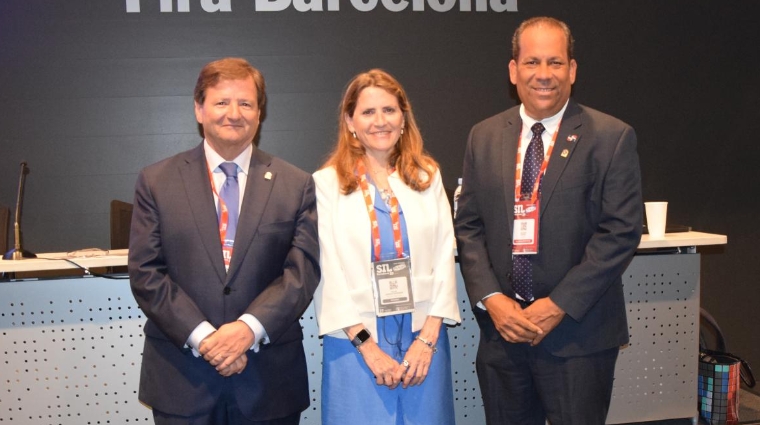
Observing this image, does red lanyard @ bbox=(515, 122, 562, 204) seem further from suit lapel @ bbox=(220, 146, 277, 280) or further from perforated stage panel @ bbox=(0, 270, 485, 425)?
perforated stage panel @ bbox=(0, 270, 485, 425)

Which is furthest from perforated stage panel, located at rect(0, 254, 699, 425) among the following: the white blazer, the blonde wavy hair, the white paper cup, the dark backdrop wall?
the dark backdrop wall

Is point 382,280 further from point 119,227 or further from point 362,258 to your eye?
point 119,227

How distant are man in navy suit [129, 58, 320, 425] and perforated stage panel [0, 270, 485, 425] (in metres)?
0.98

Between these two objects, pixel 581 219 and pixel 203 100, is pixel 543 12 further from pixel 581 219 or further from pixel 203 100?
pixel 203 100

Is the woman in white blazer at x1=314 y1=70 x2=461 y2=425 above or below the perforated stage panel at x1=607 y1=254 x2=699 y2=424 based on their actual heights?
above

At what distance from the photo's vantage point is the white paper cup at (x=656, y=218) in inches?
139

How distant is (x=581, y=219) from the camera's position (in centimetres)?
247

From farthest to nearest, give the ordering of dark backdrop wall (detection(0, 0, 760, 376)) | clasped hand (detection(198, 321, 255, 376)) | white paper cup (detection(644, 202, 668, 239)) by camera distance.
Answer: dark backdrop wall (detection(0, 0, 760, 376)) < white paper cup (detection(644, 202, 668, 239)) < clasped hand (detection(198, 321, 255, 376))

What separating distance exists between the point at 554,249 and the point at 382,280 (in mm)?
624

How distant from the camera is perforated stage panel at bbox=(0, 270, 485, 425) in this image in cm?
318

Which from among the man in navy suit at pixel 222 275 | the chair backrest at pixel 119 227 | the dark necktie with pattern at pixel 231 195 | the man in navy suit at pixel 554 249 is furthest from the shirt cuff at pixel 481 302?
the chair backrest at pixel 119 227

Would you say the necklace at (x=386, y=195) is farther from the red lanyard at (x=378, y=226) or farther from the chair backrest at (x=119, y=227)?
the chair backrest at (x=119, y=227)

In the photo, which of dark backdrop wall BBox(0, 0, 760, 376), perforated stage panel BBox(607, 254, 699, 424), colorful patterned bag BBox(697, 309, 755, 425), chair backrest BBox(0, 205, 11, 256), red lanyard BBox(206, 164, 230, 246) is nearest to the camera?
red lanyard BBox(206, 164, 230, 246)

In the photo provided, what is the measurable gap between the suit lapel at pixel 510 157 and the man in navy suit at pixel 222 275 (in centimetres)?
71
